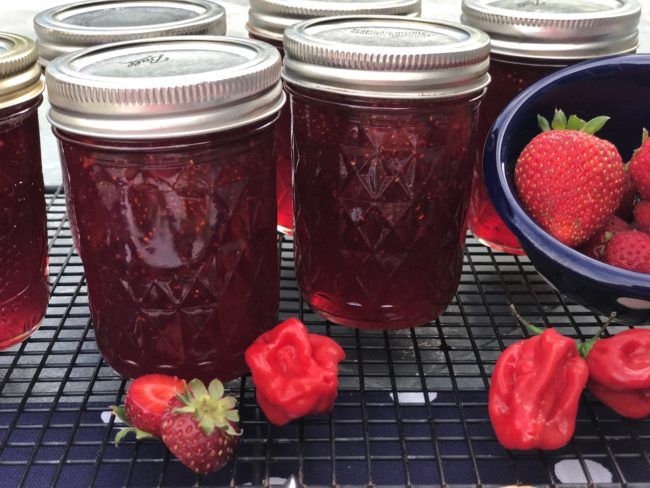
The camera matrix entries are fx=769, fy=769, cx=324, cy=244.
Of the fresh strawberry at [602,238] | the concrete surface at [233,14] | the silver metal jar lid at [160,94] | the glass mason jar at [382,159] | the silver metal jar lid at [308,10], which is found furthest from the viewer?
the concrete surface at [233,14]

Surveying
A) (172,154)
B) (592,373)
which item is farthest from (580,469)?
(172,154)

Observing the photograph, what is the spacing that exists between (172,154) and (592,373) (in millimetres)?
461

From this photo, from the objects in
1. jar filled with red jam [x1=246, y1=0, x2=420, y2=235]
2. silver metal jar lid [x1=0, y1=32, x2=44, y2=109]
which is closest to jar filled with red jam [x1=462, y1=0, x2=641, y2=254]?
jar filled with red jam [x1=246, y1=0, x2=420, y2=235]

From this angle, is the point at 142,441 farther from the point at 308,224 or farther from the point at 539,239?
the point at 539,239

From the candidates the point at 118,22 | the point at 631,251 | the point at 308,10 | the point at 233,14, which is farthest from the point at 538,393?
the point at 233,14

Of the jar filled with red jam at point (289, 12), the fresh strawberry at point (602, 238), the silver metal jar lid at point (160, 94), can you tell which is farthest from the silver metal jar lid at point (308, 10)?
the fresh strawberry at point (602, 238)

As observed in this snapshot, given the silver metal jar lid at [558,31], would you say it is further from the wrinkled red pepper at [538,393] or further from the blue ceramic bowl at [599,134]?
the wrinkled red pepper at [538,393]

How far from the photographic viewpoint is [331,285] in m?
0.92

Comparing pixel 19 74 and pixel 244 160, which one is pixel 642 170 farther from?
pixel 19 74

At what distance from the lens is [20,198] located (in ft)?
2.73

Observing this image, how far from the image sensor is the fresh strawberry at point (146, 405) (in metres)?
0.70

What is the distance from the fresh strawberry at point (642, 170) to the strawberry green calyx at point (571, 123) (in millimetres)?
55

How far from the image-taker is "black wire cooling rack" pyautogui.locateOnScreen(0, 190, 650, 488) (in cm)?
71

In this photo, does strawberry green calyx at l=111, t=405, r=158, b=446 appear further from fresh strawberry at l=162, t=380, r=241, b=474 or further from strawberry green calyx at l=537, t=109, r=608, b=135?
strawberry green calyx at l=537, t=109, r=608, b=135
